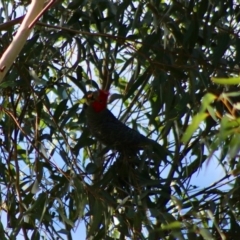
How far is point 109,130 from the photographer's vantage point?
2.82 metres

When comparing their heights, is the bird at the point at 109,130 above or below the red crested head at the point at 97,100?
below

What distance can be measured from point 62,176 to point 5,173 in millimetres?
330

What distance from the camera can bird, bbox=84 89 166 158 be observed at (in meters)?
2.79

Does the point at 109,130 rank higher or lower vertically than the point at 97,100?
lower

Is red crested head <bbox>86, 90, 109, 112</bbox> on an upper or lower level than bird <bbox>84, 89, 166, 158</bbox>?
upper

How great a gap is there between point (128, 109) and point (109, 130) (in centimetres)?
28

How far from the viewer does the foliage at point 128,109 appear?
8.50ft

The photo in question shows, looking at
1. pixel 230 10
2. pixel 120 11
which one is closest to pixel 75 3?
pixel 120 11

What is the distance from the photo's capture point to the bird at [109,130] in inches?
110

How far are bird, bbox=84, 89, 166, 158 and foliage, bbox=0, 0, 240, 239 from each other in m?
0.04

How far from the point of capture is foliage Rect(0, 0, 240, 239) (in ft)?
8.50

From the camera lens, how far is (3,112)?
9.18 ft

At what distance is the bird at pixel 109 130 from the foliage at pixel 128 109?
4 centimetres

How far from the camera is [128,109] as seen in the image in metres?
3.08
